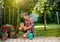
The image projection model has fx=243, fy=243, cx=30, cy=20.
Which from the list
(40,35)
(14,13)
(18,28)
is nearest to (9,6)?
(14,13)

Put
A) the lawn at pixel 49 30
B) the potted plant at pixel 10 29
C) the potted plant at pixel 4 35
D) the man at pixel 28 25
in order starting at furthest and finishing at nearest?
the lawn at pixel 49 30 → the man at pixel 28 25 → the potted plant at pixel 10 29 → the potted plant at pixel 4 35

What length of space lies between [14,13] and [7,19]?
365 mm

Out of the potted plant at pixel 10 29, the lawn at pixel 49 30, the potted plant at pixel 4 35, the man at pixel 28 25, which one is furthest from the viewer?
the lawn at pixel 49 30

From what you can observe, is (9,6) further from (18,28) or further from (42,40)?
(42,40)

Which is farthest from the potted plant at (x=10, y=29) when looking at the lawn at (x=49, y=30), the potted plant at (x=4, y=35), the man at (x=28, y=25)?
the lawn at (x=49, y=30)

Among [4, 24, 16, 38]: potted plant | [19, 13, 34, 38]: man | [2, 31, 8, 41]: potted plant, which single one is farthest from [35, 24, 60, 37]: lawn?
[2, 31, 8, 41]: potted plant

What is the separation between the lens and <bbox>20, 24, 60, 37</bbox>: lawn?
9.56 meters

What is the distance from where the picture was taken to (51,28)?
32.3ft

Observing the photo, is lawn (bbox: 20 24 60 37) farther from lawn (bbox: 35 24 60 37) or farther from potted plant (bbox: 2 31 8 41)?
potted plant (bbox: 2 31 8 41)

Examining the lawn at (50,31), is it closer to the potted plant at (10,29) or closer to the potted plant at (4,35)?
the potted plant at (10,29)

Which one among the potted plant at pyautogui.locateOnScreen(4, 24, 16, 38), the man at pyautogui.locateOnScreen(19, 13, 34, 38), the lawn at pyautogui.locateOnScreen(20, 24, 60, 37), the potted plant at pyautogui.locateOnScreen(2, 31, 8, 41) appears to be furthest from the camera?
the lawn at pyautogui.locateOnScreen(20, 24, 60, 37)

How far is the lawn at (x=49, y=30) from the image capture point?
9562 millimetres

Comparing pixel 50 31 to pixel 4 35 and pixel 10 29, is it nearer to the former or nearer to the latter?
pixel 10 29

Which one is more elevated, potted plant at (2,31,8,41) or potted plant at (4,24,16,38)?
potted plant at (4,24,16,38)
